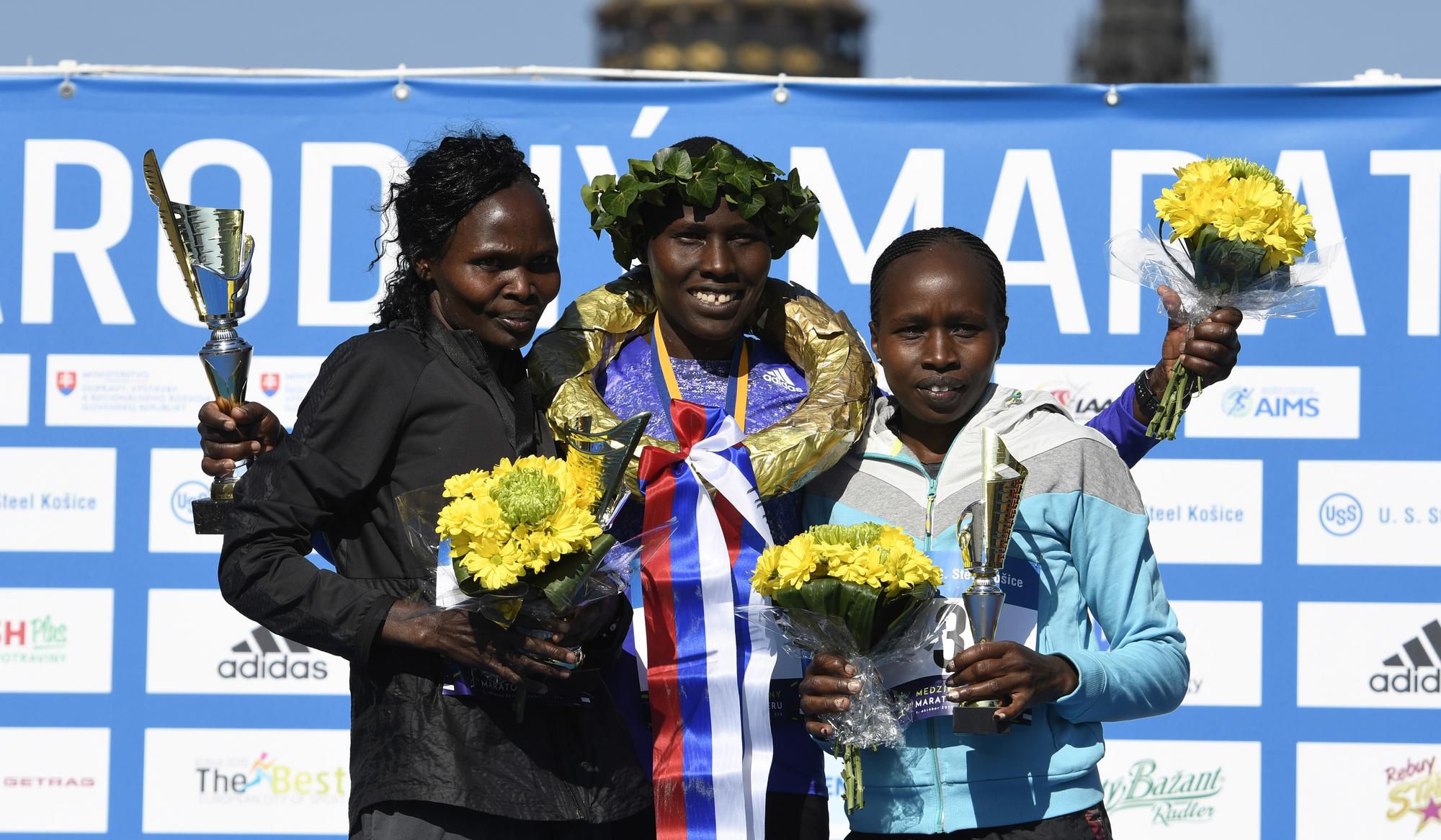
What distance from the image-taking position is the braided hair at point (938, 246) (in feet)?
8.42

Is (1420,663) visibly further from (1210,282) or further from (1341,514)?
(1210,282)

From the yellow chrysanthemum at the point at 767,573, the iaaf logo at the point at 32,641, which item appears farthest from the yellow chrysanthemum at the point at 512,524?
the iaaf logo at the point at 32,641

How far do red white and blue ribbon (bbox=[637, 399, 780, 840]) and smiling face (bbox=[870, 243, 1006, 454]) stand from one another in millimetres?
316

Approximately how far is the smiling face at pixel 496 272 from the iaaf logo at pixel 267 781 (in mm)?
2367

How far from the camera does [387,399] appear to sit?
7.93ft

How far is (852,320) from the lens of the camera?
455 centimetres

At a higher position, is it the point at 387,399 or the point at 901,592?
the point at 387,399

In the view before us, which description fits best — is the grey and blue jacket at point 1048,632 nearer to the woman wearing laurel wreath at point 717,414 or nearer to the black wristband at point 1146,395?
the woman wearing laurel wreath at point 717,414

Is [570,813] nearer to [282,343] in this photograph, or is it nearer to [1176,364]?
[1176,364]

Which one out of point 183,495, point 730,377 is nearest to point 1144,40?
point 183,495

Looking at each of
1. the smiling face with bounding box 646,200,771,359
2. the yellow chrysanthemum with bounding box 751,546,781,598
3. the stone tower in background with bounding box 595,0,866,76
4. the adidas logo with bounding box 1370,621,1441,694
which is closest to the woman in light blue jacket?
the yellow chrysanthemum with bounding box 751,546,781,598

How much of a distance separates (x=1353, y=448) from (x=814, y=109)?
1895mm

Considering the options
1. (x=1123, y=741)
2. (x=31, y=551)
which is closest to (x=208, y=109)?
(x=31, y=551)

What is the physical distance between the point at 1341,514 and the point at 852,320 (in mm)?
1548
